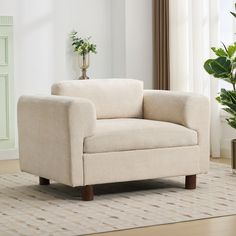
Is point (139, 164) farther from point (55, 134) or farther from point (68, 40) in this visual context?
point (68, 40)

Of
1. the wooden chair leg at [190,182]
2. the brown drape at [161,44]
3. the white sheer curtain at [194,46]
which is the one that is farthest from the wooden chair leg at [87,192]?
the brown drape at [161,44]

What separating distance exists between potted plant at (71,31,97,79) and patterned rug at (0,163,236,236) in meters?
1.81

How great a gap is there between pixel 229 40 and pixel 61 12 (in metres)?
1.64

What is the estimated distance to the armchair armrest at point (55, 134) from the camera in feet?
15.6

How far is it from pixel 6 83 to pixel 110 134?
2.40 m

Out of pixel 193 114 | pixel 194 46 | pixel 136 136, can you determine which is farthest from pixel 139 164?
pixel 194 46

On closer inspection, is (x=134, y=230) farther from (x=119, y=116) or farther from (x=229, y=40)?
(x=229, y=40)

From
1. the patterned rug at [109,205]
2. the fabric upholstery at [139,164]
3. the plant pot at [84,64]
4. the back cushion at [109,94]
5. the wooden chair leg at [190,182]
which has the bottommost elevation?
the patterned rug at [109,205]

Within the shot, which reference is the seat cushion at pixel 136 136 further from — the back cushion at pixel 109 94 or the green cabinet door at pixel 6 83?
the green cabinet door at pixel 6 83

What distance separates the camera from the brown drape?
7266 millimetres

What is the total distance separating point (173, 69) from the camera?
716 centimetres

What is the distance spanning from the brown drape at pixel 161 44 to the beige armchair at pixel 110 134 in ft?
5.48

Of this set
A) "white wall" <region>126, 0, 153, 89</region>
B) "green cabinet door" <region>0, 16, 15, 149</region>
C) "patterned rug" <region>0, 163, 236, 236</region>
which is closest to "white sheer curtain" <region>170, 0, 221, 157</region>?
"white wall" <region>126, 0, 153, 89</region>

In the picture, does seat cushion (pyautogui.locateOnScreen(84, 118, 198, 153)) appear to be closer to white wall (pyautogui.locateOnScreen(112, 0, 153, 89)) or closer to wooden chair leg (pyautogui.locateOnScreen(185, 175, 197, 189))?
wooden chair leg (pyautogui.locateOnScreen(185, 175, 197, 189))
